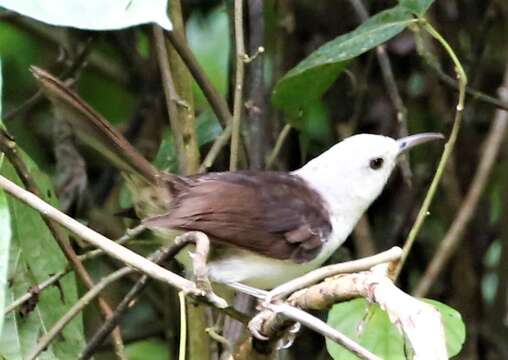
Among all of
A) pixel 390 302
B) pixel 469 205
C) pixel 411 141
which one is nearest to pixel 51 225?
pixel 411 141

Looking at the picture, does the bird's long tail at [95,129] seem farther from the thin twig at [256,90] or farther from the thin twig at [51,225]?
the thin twig at [256,90]

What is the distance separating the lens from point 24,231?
7.60ft

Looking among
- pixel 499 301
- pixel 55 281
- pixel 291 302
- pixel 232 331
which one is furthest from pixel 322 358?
pixel 291 302

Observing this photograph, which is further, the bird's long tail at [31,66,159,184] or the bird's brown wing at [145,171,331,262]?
the bird's brown wing at [145,171,331,262]

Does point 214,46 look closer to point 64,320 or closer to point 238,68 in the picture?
point 238,68

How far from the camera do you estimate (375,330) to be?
209cm

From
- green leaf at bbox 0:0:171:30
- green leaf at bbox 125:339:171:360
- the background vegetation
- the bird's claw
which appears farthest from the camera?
green leaf at bbox 125:339:171:360

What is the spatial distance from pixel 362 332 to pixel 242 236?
0.45 meters

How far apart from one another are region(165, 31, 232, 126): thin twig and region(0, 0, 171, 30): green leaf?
0.98 meters

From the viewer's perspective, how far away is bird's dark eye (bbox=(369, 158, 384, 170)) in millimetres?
2773

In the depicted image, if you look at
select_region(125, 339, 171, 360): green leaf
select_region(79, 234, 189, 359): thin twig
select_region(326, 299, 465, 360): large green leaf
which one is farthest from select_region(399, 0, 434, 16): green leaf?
select_region(125, 339, 171, 360): green leaf

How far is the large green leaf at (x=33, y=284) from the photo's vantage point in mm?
2268

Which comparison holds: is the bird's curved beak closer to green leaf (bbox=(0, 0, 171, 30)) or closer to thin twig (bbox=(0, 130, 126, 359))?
thin twig (bbox=(0, 130, 126, 359))

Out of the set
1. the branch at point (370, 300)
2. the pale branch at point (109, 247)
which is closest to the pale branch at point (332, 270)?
the branch at point (370, 300)
